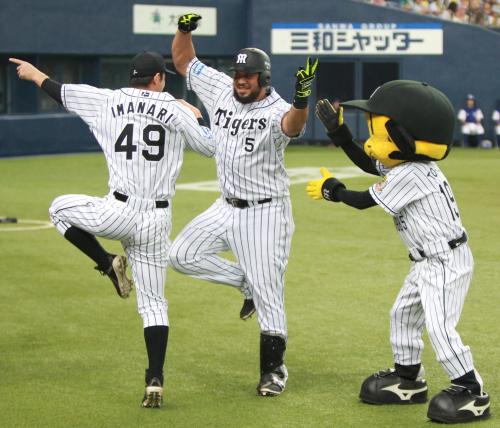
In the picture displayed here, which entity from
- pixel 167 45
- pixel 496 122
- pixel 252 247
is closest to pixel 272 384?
pixel 252 247

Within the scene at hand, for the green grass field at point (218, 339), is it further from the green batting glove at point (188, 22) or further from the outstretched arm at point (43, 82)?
the green batting glove at point (188, 22)

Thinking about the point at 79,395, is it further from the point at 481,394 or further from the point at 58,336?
the point at 481,394

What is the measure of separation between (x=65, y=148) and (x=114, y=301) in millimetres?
18901

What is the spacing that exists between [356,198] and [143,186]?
50.9 inches

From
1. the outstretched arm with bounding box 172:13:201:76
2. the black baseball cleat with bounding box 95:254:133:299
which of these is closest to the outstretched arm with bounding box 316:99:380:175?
the outstretched arm with bounding box 172:13:201:76

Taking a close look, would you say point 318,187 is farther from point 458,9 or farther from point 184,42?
point 458,9

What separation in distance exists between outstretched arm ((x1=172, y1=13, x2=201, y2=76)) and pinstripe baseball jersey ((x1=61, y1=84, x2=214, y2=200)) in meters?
0.79

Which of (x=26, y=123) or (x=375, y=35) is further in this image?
(x=375, y=35)

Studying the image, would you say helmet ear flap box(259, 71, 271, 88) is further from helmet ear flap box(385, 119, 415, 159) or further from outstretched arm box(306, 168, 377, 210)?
helmet ear flap box(385, 119, 415, 159)

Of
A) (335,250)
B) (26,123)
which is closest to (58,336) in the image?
(335,250)

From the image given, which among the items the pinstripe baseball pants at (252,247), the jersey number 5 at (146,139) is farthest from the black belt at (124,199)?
the pinstripe baseball pants at (252,247)

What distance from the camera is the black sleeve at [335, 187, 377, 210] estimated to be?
269 inches

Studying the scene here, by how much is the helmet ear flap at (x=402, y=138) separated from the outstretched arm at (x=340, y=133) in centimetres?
43

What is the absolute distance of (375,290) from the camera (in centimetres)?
1112
